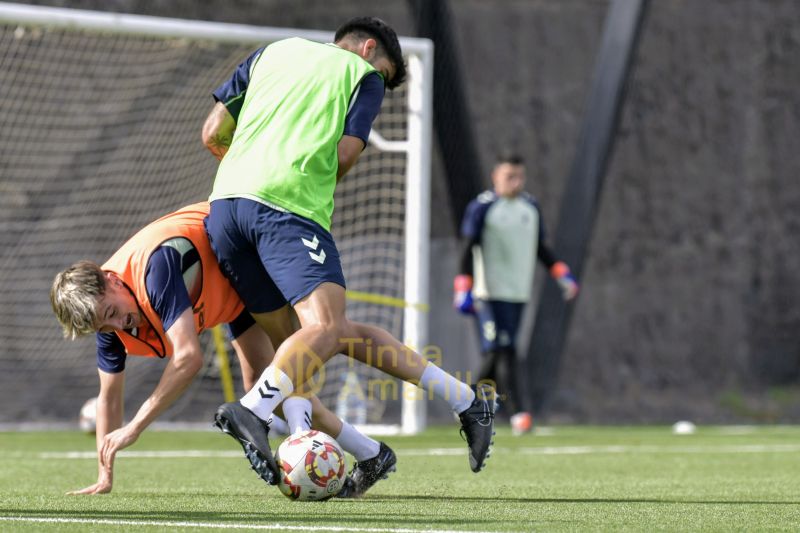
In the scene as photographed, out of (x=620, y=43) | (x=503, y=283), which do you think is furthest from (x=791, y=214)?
(x=503, y=283)

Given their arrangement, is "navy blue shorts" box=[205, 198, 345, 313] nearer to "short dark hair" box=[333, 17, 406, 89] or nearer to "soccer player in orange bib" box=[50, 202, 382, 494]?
"soccer player in orange bib" box=[50, 202, 382, 494]

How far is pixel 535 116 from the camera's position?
1324 cm

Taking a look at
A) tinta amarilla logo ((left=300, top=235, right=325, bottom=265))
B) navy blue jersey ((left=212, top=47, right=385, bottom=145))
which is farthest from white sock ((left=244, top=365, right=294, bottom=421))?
navy blue jersey ((left=212, top=47, right=385, bottom=145))

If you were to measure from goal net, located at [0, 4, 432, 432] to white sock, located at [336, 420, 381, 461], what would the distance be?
524 centimetres

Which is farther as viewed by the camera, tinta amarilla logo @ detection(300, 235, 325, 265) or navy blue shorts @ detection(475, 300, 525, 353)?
navy blue shorts @ detection(475, 300, 525, 353)

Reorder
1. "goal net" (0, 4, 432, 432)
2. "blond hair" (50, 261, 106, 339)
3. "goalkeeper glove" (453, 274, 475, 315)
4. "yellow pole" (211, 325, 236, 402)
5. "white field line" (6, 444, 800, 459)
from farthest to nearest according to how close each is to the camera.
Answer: "goal net" (0, 4, 432, 432)
"yellow pole" (211, 325, 236, 402)
"goalkeeper glove" (453, 274, 475, 315)
"white field line" (6, 444, 800, 459)
"blond hair" (50, 261, 106, 339)

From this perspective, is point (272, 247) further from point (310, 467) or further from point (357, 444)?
point (357, 444)

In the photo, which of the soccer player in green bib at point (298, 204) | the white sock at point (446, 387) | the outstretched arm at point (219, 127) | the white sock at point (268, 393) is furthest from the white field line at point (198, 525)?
the outstretched arm at point (219, 127)

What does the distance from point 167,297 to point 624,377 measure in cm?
935

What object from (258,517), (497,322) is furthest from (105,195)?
(258,517)

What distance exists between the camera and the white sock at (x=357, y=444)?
4.95 meters

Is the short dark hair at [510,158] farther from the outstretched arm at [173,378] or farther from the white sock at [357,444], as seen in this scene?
the outstretched arm at [173,378]

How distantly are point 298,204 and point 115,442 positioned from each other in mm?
980

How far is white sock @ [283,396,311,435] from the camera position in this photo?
4.63m
